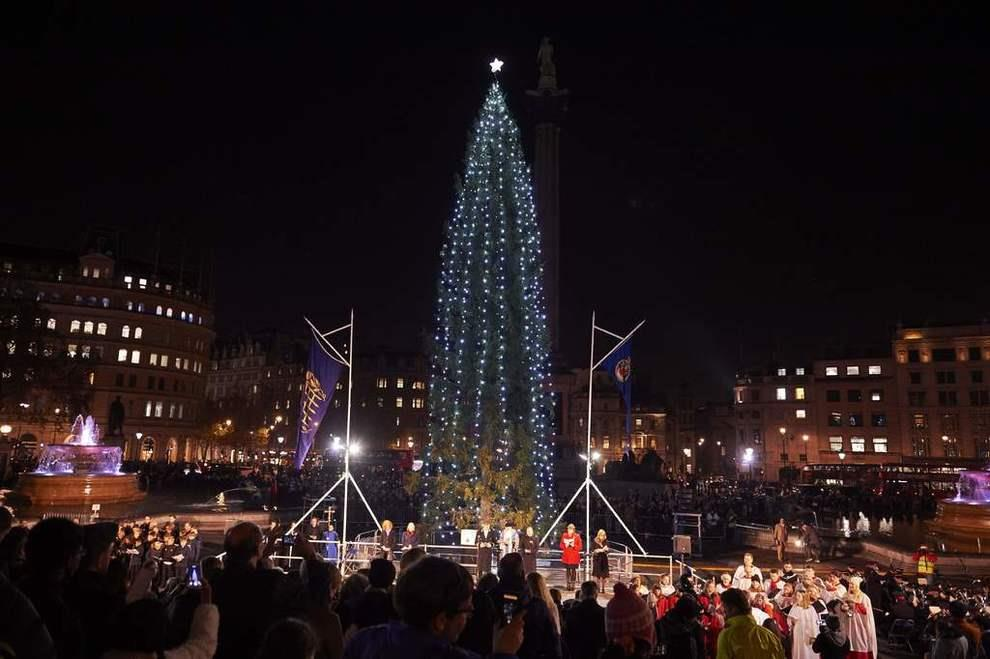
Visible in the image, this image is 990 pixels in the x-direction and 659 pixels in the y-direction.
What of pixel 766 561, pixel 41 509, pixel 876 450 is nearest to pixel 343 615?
pixel 766 561

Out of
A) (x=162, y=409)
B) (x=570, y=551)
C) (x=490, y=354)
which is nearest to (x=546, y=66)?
(x=490, y=354)

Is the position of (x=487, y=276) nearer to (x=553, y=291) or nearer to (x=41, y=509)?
(x=41, y=509)

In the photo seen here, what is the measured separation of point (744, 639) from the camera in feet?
20.3

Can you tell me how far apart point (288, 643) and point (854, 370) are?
318 ft

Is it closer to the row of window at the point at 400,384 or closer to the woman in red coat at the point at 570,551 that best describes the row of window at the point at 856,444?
the row of window at the point at 400,384

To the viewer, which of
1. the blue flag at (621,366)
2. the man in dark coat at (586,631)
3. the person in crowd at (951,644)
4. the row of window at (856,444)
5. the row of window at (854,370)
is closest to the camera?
the man in dark coat at (586,631)

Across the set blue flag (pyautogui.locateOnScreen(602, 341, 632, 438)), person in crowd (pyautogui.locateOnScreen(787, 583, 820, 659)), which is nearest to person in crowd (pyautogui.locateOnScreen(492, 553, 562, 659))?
person in crowd (pyautogui.locateOnScreen(787, 583, 820, 659))

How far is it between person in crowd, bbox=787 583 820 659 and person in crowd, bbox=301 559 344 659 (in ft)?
27.3

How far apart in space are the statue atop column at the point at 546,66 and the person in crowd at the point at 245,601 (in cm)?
5778

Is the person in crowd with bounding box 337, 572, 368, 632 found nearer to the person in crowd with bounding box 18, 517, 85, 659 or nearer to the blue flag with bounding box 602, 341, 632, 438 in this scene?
the person in crowd with bounding box 18, 517, 85, 659

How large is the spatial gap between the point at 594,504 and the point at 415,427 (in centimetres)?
6842

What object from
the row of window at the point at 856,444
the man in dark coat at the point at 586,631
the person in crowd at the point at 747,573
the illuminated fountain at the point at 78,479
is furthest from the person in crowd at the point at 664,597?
the row of window at the point at 856,444

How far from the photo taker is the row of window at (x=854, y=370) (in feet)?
275

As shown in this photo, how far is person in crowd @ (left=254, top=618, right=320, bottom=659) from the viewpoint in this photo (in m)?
2.78
